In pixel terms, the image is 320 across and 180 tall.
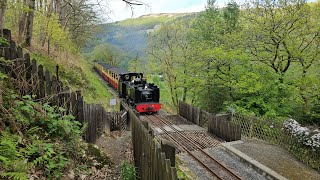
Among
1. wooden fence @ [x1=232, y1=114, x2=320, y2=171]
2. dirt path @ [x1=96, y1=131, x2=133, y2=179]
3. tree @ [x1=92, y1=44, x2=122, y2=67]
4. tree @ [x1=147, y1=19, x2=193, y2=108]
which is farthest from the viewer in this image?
tree @ [x1=92, y1=44, x2=122, y2=67]

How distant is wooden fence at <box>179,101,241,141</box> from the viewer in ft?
42.5

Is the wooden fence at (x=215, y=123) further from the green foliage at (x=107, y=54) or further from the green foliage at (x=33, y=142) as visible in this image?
the green foliage at (x=107, y=54)

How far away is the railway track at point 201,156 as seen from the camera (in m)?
8.94

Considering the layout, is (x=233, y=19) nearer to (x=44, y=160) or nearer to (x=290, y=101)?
(x=290, y=101)

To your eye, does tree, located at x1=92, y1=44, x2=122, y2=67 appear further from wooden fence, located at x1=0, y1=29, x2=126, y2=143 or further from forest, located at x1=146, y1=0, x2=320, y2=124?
wooden fence, located at x1=0, y1=29, x2=126, y2=143

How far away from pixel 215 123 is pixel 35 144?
11.4 meters

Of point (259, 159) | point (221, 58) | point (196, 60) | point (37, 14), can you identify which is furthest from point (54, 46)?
point (259, 159)

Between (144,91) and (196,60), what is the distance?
604 cm

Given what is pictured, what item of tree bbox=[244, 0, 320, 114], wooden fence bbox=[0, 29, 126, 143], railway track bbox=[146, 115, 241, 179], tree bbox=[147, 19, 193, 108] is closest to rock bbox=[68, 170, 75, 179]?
wooden fence bbox=[0, 29, 126, 143]

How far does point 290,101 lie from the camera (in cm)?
1762

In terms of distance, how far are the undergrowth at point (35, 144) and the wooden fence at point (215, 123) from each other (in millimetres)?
8864

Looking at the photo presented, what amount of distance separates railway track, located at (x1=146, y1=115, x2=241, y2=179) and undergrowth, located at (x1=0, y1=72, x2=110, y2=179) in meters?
4.98

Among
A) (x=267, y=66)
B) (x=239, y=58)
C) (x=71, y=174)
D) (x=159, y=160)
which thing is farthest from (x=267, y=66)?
(x=71, y=174)

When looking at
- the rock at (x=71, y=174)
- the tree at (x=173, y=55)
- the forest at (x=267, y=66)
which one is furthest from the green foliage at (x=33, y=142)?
the tree at (x=173, y=55)
